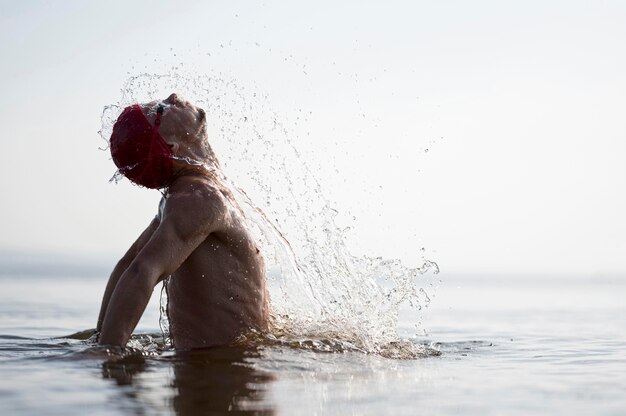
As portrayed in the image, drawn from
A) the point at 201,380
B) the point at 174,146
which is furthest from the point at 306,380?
the point at 174,146

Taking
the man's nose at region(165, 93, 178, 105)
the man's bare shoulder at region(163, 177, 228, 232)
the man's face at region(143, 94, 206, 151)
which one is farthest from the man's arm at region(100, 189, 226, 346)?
the man's nose at region(165, 93, 178, 105)

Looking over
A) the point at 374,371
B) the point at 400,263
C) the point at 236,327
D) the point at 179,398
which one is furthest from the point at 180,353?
the point at 400,263

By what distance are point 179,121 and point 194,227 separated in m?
0.79

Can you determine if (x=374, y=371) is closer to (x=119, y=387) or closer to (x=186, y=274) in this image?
(x=186, y=274)

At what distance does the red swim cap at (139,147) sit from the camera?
18.6ft

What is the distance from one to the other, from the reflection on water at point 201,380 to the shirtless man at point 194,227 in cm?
24

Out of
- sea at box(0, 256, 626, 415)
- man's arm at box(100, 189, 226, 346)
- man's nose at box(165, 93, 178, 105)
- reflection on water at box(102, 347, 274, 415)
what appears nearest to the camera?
reflection on water at box(102, 347, 274, 415)

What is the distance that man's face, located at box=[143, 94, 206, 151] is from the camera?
5.79 metres

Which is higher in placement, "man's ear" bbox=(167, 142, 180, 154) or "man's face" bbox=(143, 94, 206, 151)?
"man's face" bbox=(143, 94, 206, 151)

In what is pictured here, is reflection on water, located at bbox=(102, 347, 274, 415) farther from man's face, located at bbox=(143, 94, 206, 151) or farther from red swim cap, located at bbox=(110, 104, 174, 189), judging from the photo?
man's face, located at bbox=(143, 94, 206, 151)

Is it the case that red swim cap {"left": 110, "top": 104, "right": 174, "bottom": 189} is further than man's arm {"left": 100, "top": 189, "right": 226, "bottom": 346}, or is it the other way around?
red swim cap {"left": 110, "top": 104, "right": 174, "bottom": 189}

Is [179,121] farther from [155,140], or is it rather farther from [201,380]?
[201,380]

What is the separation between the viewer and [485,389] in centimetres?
495

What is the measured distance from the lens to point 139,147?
570 cm
